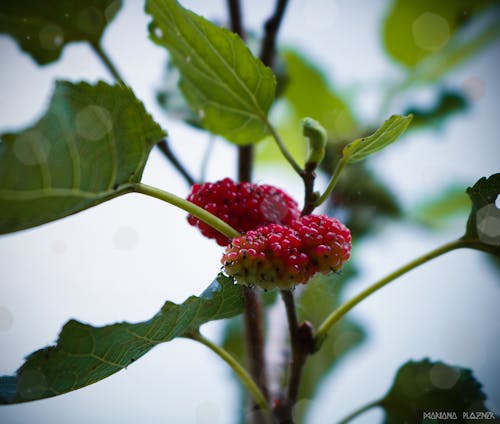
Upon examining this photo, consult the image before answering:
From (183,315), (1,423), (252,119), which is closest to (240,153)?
(252,119)

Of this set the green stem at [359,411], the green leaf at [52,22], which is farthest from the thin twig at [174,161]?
the green stem at [359,411]

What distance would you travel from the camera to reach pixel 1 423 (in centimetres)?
72

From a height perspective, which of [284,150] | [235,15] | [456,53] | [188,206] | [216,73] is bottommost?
[188,206]

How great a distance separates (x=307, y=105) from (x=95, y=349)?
106 cm

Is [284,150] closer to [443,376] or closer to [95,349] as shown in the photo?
[95,349]

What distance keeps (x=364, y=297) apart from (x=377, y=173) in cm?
79

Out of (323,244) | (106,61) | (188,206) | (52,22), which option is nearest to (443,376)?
(323,244)

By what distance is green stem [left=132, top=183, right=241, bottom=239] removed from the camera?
0.58 m

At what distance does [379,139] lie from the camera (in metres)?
0.62

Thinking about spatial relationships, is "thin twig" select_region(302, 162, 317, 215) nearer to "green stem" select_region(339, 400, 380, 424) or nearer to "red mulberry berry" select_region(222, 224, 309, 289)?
"red mulberry berry" select_region(222, 224, 309, 289)

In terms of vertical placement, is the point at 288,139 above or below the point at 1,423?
above

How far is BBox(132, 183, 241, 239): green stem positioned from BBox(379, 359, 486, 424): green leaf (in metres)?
0.44

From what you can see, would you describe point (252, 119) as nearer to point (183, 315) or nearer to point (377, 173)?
point (183, 315)

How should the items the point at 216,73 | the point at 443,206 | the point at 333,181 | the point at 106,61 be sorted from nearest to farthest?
the point at 333,181
the point at 216,73
the point at 106,61
the point at 443,206
